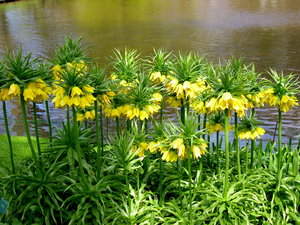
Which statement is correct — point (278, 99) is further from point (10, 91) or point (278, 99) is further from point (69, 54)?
point (10, 91)

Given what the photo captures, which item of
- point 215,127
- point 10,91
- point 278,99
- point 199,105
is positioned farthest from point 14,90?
point 278,99

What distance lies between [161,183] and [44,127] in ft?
13.0

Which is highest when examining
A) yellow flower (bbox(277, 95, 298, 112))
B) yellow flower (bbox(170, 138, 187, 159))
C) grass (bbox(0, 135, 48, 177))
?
yellow flower (bbox(277, 95, 298, 112))

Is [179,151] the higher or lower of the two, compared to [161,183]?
higher

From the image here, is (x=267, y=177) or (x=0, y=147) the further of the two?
(x=0, y=147)

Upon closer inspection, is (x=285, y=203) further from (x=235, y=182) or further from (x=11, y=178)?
(x=11, y=178)

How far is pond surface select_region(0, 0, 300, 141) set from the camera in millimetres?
12398

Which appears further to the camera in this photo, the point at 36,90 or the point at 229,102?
the point at 36,90

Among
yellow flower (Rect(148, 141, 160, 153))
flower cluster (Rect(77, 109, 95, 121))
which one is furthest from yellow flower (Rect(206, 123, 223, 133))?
flower cluster (Rect(77, 109, 95, 121))

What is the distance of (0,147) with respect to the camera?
6.00 meters

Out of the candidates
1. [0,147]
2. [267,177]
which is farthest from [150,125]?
[267,177]

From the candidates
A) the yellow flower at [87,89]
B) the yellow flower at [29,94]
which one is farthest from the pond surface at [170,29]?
the yellow flower at [87,89]

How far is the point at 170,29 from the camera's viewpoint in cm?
1761

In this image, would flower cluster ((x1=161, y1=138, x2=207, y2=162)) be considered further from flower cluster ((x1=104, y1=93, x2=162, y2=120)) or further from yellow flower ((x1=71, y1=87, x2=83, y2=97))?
yellow flower ((x1=71, y1=87, x2=83, y2=97))
